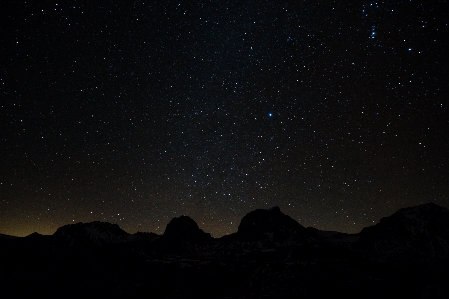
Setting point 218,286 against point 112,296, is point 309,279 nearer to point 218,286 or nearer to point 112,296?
point 218,286

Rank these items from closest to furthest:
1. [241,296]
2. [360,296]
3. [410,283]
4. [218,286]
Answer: [360,296] < [410,283] < [241,296] < [218,286]

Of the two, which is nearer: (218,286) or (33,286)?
(218,286)

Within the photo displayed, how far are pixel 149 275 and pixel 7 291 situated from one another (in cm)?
7334

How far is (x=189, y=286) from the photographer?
172 meters

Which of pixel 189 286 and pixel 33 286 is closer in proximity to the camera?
pixel 189 286

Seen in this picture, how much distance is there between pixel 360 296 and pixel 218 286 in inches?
2843

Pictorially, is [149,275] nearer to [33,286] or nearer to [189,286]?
[189,286]

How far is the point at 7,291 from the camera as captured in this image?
18238 centimetres

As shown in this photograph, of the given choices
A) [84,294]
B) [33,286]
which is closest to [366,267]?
[84,294]

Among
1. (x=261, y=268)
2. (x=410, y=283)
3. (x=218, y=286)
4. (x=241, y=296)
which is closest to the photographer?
(x=410, y=283)

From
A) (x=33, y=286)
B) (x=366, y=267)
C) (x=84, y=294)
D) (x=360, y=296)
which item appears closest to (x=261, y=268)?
(x=366, y=267)

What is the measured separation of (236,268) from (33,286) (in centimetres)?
11246

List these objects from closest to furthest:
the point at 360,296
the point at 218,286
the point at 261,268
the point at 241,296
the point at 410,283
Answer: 1. the point at 360,296
2. the point at 410,283
3. the point at 241,296
4. the point at 218,286
5. the point at 261,268

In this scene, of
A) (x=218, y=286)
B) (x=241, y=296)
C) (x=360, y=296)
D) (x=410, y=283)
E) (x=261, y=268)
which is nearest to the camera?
(x=360, y=296)
